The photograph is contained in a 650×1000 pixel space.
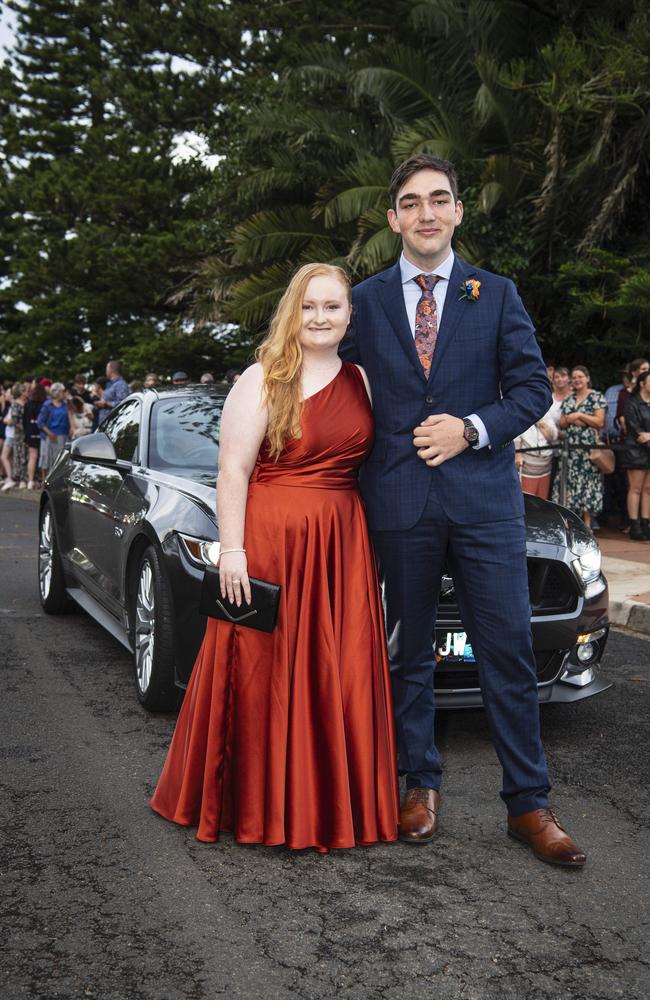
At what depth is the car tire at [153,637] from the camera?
4699 millimetres

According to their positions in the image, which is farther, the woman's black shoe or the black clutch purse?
the woman's black shoe

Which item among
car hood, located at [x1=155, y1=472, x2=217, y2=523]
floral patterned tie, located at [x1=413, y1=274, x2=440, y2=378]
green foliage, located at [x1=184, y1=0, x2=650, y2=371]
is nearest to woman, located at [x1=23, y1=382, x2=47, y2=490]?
green foliage, located at [x1=184, y1=0, x2=650, y2=371]

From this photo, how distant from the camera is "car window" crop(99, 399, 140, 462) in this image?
6.00 meters

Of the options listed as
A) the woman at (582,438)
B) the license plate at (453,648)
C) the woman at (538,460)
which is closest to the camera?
the license plate at (453,648)

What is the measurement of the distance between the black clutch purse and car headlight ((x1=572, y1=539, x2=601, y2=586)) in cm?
170

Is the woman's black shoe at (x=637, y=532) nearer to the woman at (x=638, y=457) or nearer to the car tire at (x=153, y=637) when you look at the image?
the woman at (x=638, y=457)

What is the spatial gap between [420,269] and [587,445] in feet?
23.7

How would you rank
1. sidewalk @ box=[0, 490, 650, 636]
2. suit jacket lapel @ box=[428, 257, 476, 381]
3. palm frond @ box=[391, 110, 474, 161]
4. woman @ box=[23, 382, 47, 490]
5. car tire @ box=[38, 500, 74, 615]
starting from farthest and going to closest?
woman @ box=[23, 382, 47, 490], palm frond @ box=[391, 110, 474, 161], sidewalk @ box=[0, 490, 650, 636], car tire @ box=[38, 500, 74, 615], suit jacket lapel @ box=[428, 257, 476, 381]

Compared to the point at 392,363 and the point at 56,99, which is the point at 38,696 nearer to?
the point at 392,363

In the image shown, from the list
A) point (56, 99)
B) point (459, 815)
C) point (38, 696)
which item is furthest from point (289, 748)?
point (56, 99)

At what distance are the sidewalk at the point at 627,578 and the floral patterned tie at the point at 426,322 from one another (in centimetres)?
439

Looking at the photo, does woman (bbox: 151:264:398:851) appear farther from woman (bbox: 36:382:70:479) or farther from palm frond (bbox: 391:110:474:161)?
woman (bbox: 36:382:70:479)

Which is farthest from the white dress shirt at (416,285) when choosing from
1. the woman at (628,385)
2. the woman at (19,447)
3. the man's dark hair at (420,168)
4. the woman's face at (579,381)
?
the woman at (19,447)

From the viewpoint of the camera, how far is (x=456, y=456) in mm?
3469
